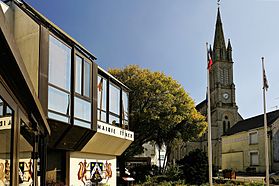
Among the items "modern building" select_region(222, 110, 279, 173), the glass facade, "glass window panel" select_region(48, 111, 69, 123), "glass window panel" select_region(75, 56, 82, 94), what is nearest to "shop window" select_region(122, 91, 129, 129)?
the glass facade

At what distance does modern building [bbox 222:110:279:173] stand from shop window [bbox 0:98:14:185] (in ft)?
163

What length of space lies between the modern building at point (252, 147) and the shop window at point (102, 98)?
117ft

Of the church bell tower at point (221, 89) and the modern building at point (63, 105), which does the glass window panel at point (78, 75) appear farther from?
the church bell tower at point (221, 89)

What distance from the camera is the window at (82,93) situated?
609 inches

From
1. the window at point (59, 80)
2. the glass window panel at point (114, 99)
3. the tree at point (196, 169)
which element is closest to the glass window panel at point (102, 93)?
the glass window panel at point (114, 99)

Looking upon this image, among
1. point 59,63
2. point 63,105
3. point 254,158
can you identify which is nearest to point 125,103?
point 63,105

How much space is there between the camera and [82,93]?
16.0 m

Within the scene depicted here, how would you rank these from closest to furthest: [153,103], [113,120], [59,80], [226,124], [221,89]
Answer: [59,80], [113,120], [153,103], [226,124], [221,89]

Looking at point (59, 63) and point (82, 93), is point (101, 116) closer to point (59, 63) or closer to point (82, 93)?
point (82, 93)

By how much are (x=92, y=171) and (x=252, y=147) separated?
40225 millimetres

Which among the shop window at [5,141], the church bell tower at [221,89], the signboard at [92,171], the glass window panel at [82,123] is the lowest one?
the signboard at [92,171]

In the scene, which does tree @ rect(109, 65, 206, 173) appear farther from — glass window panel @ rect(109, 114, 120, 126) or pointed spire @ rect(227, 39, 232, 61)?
pointed spire @ rect(227, 39, 232, 61)

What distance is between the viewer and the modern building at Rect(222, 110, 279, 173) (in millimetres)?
51444

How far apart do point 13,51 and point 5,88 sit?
22.8 inches
